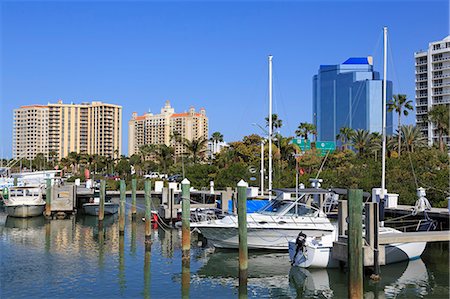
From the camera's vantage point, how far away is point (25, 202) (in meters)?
42.7

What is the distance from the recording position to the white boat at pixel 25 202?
42.4 metres

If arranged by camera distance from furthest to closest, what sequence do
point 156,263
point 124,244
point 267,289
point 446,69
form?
point 446,69, point 124,244, point 156,263, point 267,289

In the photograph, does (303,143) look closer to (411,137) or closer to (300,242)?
(411,137)

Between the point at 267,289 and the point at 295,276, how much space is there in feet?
7.27

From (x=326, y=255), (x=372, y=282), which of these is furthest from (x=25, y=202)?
(x=372, y=282)

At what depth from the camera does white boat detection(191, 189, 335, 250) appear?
24781 millimetres

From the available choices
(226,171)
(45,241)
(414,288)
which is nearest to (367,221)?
(414,288)

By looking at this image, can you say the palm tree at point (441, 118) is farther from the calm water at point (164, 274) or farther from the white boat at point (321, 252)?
the white boat at point (321, 252)

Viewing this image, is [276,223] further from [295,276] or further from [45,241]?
[45,241]

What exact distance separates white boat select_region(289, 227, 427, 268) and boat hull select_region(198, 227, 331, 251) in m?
2.79

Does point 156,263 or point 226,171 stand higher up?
point 226,171

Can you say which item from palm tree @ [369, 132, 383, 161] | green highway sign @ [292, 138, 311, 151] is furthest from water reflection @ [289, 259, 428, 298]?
green highway sign @ [292, 138, 311, 151]

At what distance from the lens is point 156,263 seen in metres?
24.0

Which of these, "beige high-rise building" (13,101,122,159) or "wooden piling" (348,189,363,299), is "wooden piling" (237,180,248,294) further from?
"beige high-rise building" (13,101,122,159)
